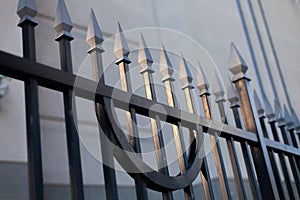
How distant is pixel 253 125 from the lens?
1.36m

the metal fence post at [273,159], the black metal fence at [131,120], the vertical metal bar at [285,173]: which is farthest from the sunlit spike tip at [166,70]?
the vertical metal bar at [285,173]

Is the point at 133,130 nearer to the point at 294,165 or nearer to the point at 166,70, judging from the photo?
the point at 166,70

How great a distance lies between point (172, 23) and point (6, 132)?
1.33 metres

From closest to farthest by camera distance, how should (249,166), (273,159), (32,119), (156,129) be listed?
(32,119), (156,129), (249,166), (273,159)

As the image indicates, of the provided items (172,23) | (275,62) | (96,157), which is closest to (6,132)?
(96,157)

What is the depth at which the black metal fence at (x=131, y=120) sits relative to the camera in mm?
737

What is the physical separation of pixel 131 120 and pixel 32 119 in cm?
25

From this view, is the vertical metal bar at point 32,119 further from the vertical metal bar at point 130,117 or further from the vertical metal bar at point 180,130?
the vertical metal bar at point 180,130

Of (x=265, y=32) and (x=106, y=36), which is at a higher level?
(x=265, y=32)

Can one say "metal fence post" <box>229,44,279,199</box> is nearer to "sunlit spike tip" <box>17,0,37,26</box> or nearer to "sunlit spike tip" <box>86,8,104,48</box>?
"sunlit spike tip" <box>86,8,104,48</box>

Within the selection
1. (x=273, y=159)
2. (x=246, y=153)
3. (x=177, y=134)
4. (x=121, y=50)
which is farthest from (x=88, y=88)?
(x=273, y=159)

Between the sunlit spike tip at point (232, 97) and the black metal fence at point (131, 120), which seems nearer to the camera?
the black metal fence at point (131, 120)

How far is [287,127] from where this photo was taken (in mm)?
1690

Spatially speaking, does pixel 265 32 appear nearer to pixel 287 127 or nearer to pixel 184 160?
pixel 287 127
